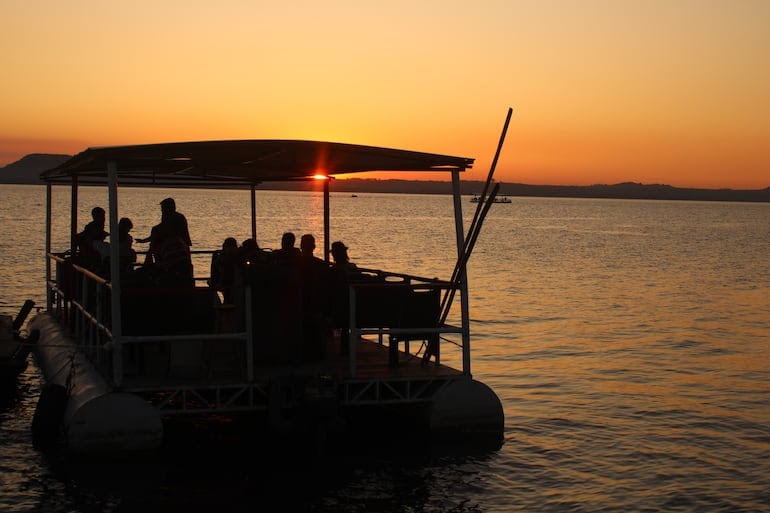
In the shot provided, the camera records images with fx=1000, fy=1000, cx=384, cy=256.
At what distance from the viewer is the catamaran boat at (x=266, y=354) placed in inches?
448

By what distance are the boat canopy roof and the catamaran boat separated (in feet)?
0.09

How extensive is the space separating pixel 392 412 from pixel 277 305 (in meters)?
2.55

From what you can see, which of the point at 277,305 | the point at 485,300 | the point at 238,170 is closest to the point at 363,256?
the point at 485,300

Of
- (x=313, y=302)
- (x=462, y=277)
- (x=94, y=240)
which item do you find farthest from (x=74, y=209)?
(x=462, y=277)

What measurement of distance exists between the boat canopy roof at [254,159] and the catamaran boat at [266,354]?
0.09ft

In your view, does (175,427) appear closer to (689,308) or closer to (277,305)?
(277,305)

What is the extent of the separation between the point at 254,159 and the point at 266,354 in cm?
258

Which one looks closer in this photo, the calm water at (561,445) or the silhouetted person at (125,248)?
the calm water at (561,445)

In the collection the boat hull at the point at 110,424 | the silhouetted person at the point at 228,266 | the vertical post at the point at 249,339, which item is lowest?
the boat hull at the point at 110,424

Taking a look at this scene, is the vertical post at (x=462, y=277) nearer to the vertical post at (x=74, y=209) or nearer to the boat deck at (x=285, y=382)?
the boat deck at (x=285, y=382)

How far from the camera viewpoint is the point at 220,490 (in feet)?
37.1

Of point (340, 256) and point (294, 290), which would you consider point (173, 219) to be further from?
point (340, 256)

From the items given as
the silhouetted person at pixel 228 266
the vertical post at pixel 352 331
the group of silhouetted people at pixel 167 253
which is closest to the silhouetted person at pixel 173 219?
the group of silhouetted people at pixel 167 253

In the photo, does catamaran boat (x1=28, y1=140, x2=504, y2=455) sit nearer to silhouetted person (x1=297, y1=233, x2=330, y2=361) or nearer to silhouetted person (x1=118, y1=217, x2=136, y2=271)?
silhouetted person (x1=297, y1=233, x2=330, y2=361)
